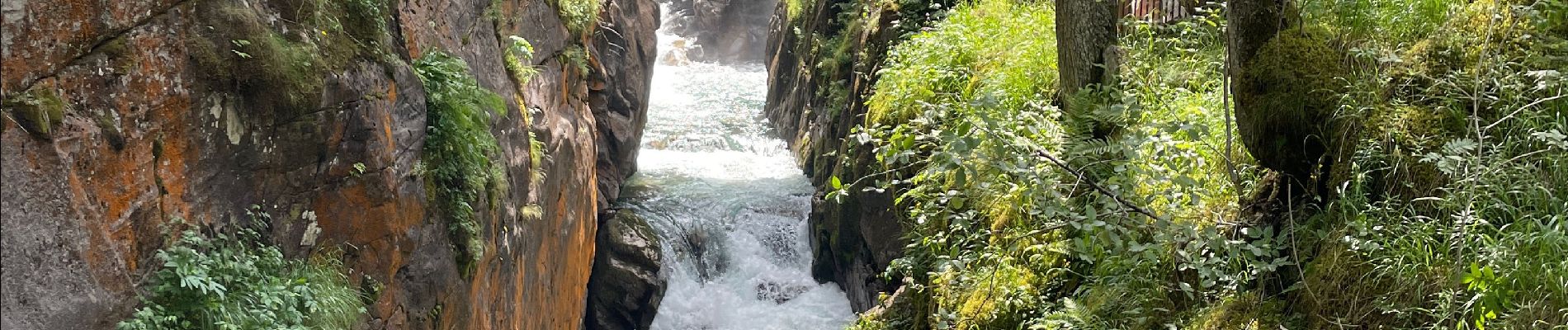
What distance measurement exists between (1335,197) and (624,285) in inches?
382

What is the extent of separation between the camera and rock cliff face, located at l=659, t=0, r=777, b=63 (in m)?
33.6

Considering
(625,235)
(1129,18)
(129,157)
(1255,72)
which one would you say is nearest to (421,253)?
(129,157)

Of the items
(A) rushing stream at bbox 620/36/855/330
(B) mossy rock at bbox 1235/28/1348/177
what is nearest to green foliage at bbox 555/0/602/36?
(A) rushing stream at bbox 620/36/855/330

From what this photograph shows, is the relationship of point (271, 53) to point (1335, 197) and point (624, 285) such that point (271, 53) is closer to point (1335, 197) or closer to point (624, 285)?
point (1335, 197)

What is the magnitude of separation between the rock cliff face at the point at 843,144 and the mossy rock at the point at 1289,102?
4.24m

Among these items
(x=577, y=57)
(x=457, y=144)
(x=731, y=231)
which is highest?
(x=457, y=144)

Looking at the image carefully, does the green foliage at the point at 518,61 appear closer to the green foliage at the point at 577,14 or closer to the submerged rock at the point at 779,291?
the green foliage at the point at 577,14

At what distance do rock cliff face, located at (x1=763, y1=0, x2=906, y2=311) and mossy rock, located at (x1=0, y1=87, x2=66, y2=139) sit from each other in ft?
19.5

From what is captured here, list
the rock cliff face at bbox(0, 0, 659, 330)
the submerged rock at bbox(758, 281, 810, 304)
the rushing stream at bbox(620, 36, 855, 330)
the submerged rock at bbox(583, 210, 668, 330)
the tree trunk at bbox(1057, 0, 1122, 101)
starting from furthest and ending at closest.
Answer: the submerged rock at bbox(758, 281, 810, 304) → the rushing stream at bbox(620, 36, 855, 330) → the submerged rock at bbox(583, 210, 668, 330) → the tree trunk at bbox(1057, 0, 1122, 101) → the rock cliff face at bbox(0, 0, 659, 330)

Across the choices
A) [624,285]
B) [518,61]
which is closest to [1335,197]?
[518,61]

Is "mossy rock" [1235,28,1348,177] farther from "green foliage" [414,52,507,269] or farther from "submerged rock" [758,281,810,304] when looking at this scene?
"submerged rock" [758,281,810,304]

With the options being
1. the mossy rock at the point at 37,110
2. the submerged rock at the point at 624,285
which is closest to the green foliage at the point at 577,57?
the submerged rock at the point at 624,285

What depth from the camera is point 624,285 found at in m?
13.2

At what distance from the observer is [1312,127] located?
4.90 metres
